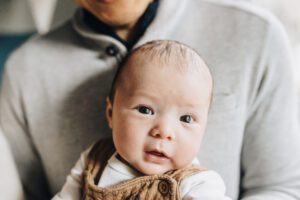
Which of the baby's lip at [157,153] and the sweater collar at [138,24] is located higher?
the sweater collar at [138,24]

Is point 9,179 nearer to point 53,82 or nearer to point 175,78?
point 53,82

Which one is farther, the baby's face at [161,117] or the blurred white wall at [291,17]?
the blurred white wall at [291,17]

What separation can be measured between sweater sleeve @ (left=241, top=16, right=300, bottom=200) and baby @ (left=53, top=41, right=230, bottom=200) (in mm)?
215

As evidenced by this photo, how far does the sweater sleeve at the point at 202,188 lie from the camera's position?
0.97 meters

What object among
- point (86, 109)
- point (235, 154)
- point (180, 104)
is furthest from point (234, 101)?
point (86, 109)

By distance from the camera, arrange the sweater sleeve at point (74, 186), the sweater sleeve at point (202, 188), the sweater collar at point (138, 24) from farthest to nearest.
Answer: the sweater collar at point (138, 24)
the sweater sleeve at point (74, 186)
the sweater sleeve at point (202, 188)

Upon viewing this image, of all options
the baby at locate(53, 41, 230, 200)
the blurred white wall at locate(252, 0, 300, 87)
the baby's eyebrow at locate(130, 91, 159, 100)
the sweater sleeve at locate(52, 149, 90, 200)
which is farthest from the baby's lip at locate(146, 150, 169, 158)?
the blurred white wall at locate(252, 0, 300, 87)

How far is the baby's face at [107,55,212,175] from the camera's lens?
3.25 ft

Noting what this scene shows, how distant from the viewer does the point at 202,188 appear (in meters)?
0.98

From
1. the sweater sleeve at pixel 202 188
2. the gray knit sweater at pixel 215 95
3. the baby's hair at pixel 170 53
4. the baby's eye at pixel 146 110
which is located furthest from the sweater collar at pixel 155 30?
the sweater sleeve at pixel 202 188

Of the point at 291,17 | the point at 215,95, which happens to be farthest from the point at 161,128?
the point at 291,17

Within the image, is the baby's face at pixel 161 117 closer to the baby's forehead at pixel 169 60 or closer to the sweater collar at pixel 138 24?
the baby's forehead at pixel 169 60

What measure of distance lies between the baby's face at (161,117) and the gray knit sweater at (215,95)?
0.21 meters

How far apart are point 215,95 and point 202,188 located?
311 mm
